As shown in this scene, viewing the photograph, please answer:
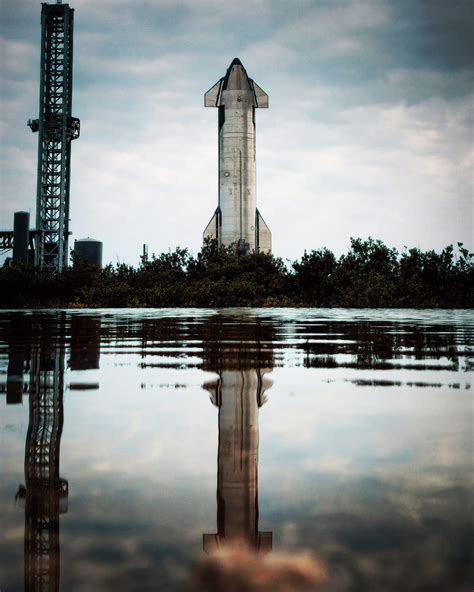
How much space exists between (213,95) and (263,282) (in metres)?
19.8

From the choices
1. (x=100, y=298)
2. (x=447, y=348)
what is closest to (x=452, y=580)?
(x=447, y=348)

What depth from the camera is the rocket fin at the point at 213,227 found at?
46812 millimetres

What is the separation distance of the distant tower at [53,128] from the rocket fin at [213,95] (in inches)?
583

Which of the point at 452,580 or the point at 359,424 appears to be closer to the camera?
the point at 452,580

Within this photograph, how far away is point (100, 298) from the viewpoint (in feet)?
105

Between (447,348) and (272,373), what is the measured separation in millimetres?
2816

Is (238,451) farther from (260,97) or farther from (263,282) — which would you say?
(260,97)

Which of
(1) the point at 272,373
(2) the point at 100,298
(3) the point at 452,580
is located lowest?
(3) the point at 452,580

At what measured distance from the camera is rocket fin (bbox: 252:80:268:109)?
48812mm

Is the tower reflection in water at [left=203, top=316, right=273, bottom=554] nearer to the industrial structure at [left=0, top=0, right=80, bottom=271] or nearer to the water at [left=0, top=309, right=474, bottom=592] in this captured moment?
the water at [left=0, top=309, right=474, bottom=592]

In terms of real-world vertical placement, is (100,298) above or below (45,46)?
below

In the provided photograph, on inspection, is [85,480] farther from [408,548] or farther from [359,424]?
[359,424]

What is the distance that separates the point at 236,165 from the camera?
45.7 m

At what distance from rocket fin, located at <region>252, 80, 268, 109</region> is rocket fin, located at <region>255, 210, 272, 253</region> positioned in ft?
28.1
